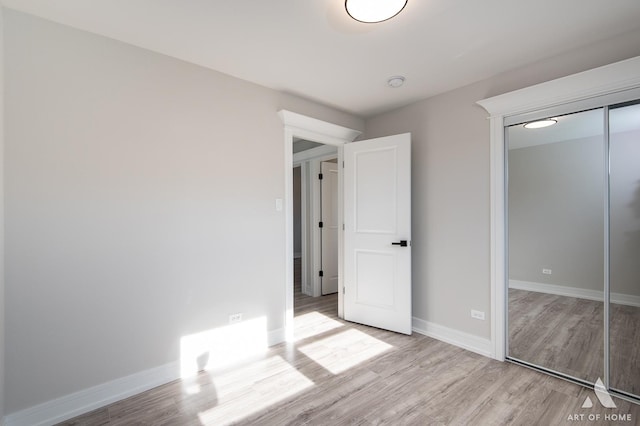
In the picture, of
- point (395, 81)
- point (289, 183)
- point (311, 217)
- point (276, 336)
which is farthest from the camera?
point (311, 217)

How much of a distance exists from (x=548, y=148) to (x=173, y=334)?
11.1 ft

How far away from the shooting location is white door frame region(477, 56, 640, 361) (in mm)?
2002

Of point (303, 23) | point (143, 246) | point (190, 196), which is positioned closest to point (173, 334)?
point (143, 246)

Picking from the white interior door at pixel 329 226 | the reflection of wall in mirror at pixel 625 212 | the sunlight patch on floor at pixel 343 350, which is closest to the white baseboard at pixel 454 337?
the sunlight patch on floor at pixel 343 350

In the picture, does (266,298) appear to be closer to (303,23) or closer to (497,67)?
(303,23)

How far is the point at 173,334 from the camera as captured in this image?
2240 millimetres

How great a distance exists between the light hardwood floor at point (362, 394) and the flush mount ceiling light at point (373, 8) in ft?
7.94

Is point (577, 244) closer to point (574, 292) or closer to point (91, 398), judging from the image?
point (574, 292)

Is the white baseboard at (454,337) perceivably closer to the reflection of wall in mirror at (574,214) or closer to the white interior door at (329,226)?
the reflection of wall in mirror at (574,214)

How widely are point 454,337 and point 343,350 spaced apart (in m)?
1.14

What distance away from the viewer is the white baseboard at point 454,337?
264 cm

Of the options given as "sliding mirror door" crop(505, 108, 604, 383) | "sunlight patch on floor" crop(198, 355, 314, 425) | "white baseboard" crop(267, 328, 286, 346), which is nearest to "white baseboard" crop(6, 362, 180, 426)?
"sunlight patch on floor" crop(198, 355, 314, 425)

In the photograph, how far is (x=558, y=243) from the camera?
2.33m

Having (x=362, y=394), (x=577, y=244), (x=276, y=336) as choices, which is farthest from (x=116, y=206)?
(x=577, y=244)
